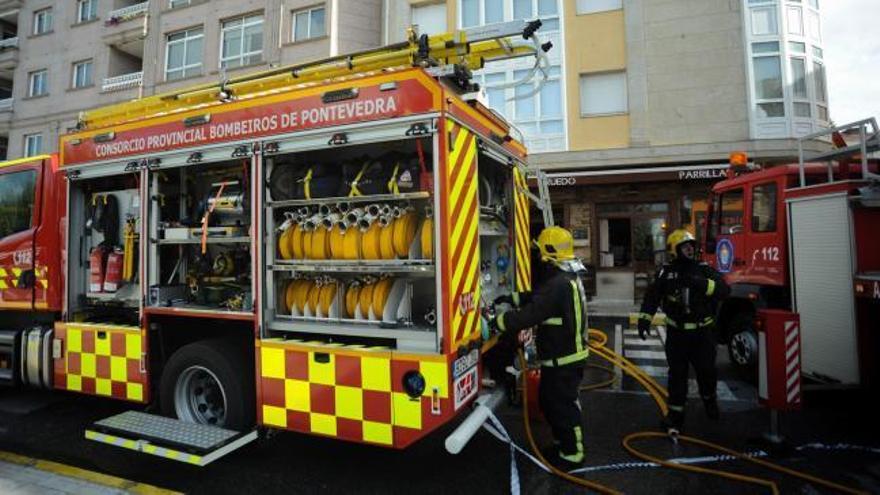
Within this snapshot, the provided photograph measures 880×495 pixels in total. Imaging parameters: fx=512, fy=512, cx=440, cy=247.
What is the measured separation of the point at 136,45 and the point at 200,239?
2159 centimetres

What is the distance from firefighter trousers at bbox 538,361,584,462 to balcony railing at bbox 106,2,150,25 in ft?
75.9

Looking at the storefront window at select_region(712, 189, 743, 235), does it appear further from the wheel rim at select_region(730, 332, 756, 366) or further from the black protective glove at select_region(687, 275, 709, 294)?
A: the black protective glove at select_region(687, 275, 709, 294)

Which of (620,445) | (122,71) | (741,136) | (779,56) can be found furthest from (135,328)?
(122,71)

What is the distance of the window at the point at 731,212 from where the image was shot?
6250 mm

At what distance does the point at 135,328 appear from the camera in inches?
163

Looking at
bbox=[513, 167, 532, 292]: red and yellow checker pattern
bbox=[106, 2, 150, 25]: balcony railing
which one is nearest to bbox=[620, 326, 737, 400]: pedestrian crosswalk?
bbox=[513, 167, 532, 292]: red and yellow checker pattern

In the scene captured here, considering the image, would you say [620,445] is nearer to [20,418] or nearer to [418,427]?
[418,427]

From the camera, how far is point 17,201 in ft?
16.6

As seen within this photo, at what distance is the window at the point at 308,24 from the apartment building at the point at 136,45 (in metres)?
0.03

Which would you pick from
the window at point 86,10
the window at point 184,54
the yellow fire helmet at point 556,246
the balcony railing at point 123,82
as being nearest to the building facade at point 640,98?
the window at point 184,54

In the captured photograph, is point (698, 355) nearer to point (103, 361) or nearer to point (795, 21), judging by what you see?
point (103, 361)

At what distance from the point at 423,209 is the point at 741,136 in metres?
13.1

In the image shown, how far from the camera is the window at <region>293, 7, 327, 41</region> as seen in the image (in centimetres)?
1770

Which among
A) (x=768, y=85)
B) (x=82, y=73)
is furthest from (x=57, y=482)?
(x=82, y=73)
